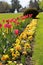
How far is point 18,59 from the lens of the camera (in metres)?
6.23

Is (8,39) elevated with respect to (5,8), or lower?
elevated

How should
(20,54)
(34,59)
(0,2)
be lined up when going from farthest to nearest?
(0,2) → (34,59) → (20,54)

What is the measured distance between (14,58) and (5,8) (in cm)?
6553

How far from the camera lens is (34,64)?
652 cm

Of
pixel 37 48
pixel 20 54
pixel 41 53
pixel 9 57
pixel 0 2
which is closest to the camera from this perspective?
pixel 9 57

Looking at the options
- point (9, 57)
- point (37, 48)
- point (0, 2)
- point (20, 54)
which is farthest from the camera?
point (0, 2)

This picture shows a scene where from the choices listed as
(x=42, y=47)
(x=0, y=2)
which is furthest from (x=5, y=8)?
(x=42, y=47)

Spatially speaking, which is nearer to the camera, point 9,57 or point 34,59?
point 9,57

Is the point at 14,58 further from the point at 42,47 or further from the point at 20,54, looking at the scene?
the point at 42,47

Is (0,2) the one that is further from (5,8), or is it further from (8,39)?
(8,39)

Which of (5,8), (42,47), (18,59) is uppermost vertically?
(18,59)

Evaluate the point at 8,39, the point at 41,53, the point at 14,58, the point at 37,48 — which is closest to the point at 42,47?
the point at 37,48

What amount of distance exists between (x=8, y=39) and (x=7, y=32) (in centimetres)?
74

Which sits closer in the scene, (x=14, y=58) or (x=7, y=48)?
(x=14, y=58)
